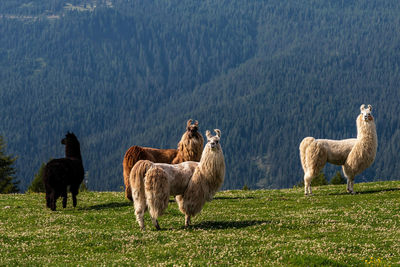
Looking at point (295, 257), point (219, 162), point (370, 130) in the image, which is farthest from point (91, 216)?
point (370, 130)

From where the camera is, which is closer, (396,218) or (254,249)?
(254,249)

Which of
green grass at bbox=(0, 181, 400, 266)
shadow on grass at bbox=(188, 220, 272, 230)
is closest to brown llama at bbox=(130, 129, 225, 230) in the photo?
shadow on grass at bbox=(188, 220, 272, 230)

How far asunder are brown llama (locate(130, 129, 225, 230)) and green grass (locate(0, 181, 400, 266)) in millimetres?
827

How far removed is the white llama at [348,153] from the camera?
29.7 meters

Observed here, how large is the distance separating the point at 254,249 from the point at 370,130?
16.6m

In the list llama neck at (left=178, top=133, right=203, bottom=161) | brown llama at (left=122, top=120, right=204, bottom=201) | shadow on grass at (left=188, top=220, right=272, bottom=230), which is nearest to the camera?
shadow on grass at (left=188, top=220, right=272, bottom=230)

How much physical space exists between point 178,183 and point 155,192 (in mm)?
1333

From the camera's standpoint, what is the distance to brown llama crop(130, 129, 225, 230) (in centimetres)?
1900

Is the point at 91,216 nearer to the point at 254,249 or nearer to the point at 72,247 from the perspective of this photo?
the point at 72,247

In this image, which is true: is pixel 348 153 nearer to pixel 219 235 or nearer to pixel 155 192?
pixel 219 235

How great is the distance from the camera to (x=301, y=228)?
19281 millimetres

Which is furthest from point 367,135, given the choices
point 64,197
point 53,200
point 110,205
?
point 53,200

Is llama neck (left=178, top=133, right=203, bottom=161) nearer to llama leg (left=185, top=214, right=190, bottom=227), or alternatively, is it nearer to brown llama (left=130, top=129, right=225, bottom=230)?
brown llama (left=130, top=129, right=225, bottom=230)

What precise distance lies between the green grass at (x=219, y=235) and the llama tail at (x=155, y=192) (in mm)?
806
